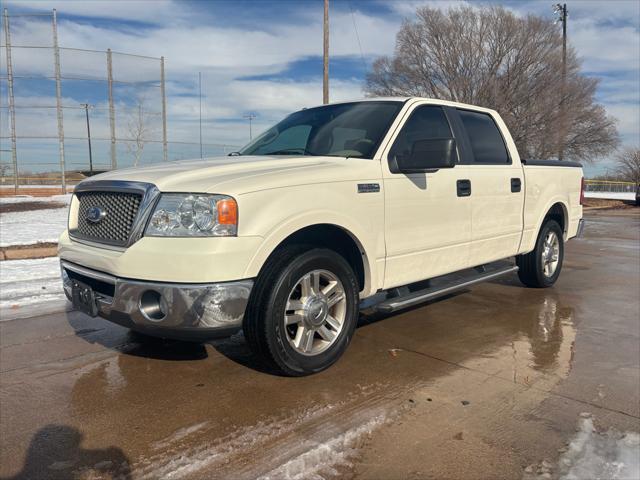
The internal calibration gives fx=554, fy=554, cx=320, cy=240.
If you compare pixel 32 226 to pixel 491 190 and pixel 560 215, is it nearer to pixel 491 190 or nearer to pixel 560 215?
pixel 491 190

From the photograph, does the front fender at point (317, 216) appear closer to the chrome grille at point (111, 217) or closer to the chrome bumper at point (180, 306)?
the chrome bumper at point (180, 306)

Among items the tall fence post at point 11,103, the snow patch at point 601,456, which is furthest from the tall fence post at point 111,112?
the snow patch at point 601,456

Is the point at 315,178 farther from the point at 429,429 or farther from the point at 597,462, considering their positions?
the point at 597,462

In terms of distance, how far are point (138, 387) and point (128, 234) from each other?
1.04m

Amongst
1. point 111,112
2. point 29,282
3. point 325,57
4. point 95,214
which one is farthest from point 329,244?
point 111,112

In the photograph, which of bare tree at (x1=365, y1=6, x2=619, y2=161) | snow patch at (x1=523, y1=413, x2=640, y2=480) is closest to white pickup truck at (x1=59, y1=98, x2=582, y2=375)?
snow patch at (x1=523, y1=413, x2=640, y2=480)

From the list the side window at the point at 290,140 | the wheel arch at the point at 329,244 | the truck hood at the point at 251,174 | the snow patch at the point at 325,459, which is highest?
the side window at the point at 290,140

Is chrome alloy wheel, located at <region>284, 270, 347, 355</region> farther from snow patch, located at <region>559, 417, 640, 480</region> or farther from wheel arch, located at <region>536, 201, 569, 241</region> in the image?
wheel arch, located at <region>536, 201, 569, 241</region>

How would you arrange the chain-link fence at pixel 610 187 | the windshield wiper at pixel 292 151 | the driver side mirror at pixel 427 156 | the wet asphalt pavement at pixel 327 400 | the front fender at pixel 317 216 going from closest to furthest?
the wet asphalt pavement at pixel 327 400 < the front fender at pixel 317 216 < the driver side mirror at pixel 427 156 < the windshield wiper at pixel 292 151 < the chain-link fence at pixel 610 187

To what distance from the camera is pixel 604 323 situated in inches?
206

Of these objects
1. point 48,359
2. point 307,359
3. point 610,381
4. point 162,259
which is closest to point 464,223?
point 610,381

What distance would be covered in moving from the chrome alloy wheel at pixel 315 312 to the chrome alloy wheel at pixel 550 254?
11.4 ft

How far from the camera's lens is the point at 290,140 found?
4918 millimetres

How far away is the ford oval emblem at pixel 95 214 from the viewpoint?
3.61 m
